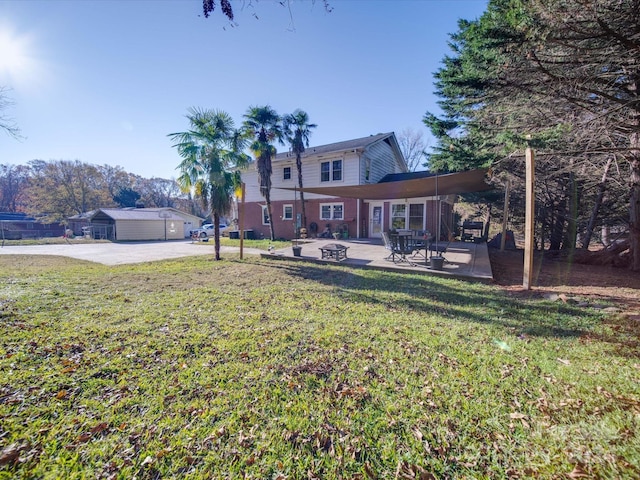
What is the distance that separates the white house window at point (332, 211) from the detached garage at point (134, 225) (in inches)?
696

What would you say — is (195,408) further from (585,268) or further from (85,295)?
(585,268)

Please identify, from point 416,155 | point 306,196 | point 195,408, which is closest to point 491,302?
point 195,408

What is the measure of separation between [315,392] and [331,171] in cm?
1465

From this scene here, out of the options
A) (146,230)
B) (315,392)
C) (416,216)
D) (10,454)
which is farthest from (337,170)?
(146,230)

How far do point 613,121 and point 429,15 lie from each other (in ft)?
16.2

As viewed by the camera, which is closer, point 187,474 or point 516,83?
point 187,474

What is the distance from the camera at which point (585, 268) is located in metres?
8.29

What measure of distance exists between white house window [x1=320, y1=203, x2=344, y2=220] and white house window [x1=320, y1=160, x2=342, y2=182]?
1524 millimetres

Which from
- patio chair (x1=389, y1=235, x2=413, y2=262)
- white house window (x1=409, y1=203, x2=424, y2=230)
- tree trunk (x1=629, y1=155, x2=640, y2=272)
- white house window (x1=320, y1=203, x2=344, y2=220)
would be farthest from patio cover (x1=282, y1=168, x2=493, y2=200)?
white house window (x1=320, y1=203, x2=344, y2=220)

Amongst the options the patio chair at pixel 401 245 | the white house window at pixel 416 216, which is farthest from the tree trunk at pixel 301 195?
the patio chair at pixel 401 245

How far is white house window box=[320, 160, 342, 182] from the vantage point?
15627 mm

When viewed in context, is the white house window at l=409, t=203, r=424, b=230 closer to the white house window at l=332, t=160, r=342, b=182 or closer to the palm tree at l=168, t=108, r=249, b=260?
the white house window at l=332, t=160, r=342, b=182

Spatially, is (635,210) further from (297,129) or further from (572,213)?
(297,129)

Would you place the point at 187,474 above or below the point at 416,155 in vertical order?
below
